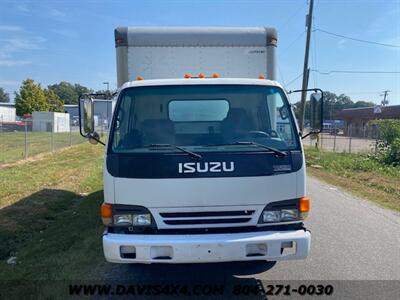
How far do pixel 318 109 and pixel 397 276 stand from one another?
85.6 inches

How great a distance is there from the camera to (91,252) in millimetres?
5730

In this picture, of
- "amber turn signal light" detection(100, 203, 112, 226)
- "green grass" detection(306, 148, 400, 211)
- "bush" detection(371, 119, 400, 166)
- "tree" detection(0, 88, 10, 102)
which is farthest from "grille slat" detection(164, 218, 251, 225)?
"tree" detection(0, 88, 10, 102)

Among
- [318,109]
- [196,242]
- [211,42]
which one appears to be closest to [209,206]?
[196,242]

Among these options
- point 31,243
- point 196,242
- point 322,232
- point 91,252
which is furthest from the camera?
point 322,232

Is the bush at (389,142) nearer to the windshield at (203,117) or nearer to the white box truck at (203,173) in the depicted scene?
the white box truck at (203,173)

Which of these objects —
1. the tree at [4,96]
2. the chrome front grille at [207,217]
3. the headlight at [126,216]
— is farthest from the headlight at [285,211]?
the tree at [4,96]

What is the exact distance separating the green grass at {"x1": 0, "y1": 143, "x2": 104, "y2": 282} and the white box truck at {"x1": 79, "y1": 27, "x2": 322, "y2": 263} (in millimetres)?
1464

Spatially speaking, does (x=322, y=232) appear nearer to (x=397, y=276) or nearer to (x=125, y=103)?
(x=397, y=276)

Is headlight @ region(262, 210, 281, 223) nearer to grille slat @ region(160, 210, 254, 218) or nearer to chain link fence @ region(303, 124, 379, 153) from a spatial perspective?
grille slat @ region(160, 210, 254, 218)

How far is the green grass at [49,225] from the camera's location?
5.13 m

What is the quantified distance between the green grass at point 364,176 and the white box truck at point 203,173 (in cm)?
592

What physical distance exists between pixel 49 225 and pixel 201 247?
4390 millimetres

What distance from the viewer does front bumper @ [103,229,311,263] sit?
3832 mm

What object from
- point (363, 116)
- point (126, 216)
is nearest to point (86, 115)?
point (126, 216)
